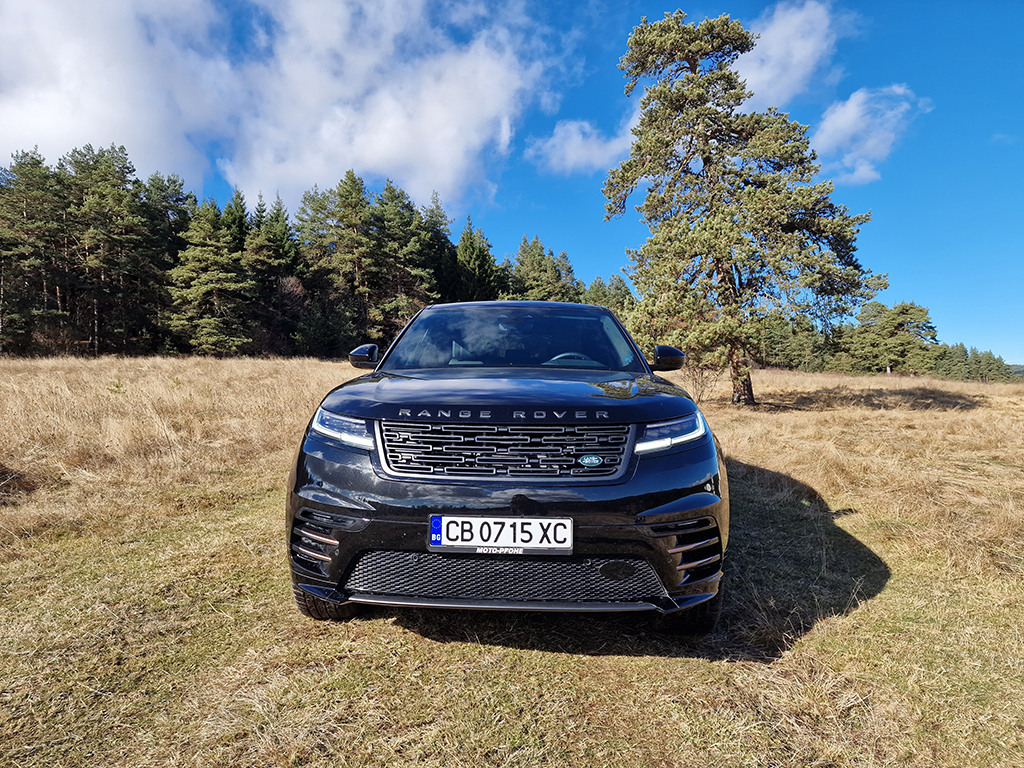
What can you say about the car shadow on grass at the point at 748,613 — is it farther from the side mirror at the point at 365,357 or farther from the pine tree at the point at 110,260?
the pine tree at the point at 110,260

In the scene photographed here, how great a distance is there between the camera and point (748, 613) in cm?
242

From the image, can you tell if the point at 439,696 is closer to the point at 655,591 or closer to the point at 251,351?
the point at 655,591

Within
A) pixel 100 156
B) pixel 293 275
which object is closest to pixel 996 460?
pixel 293 275

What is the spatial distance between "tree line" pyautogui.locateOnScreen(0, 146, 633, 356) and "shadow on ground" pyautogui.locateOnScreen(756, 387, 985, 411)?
31.7m

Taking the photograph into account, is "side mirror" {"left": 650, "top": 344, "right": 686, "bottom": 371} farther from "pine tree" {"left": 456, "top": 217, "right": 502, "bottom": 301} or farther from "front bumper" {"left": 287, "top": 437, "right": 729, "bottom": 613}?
"pine tree" {"left": 456, "top": 217, "right": 502, "bottom": 301}

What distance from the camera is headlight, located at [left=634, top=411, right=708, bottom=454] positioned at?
2.00m

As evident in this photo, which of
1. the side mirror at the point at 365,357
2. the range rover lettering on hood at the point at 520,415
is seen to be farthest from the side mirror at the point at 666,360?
the side mirror at the point at 365,357

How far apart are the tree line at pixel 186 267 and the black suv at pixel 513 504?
1433 inches

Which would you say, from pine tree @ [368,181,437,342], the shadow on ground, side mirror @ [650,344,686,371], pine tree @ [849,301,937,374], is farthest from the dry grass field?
pine tree @ [849,301,937,374]

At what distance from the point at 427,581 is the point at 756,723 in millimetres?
1208

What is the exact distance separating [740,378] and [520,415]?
44.6 feet

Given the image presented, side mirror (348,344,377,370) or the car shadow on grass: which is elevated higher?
side mirror (348,344,377,370)

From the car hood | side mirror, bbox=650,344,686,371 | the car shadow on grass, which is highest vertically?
side mirror, bbox=650,344,686,371

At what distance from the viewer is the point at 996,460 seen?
6.50m
